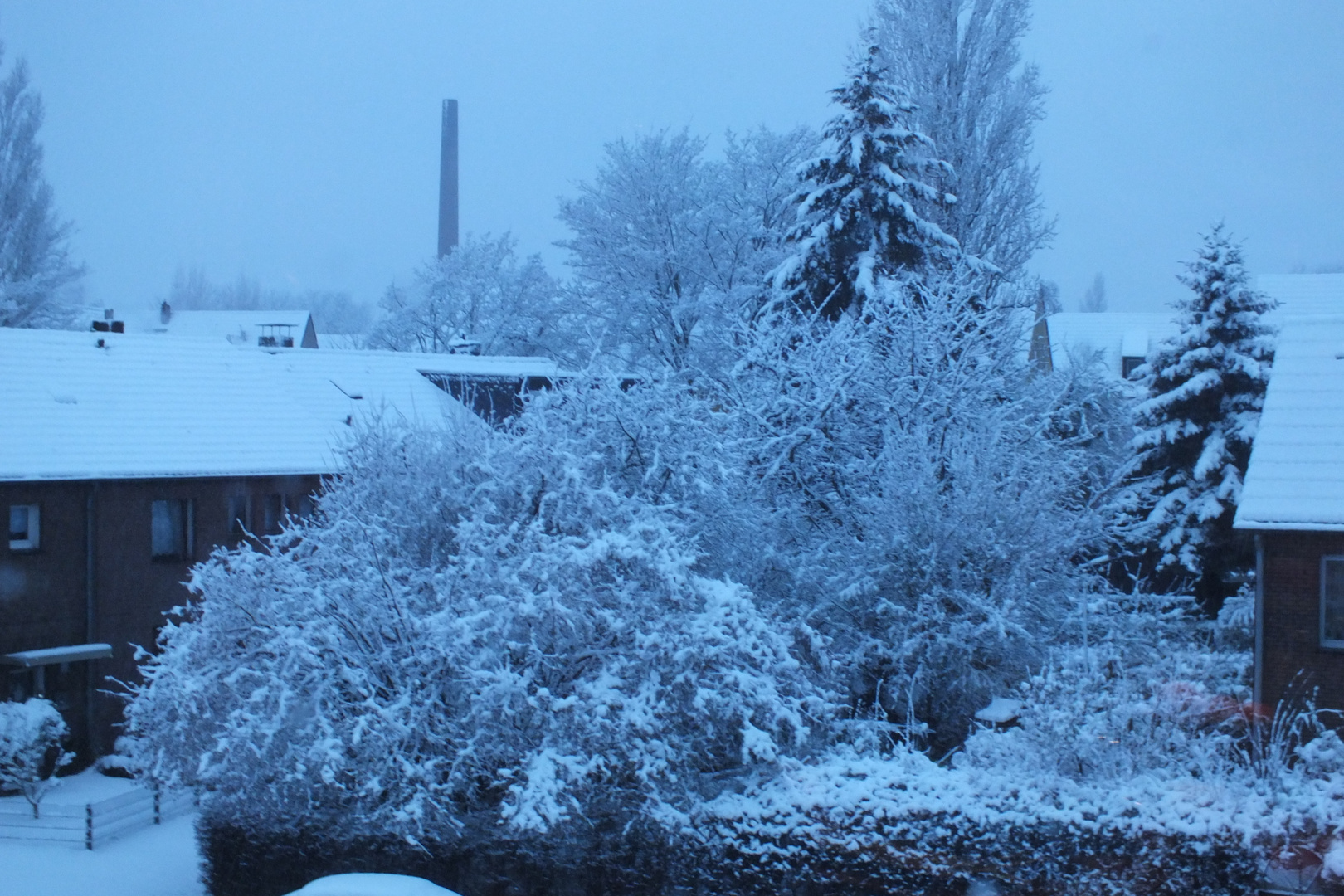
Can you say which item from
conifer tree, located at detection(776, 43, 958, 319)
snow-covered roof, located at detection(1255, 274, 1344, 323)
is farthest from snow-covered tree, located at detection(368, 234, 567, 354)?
snow-covered roof, located at detection(1255, 274, 1344, 323)

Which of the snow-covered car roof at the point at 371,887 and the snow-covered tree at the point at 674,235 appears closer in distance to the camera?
the snow-covered car roof at the point at 371,887

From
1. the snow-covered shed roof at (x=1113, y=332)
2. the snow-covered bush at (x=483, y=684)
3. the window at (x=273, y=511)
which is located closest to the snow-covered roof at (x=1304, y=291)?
the snow-covered shed roof at (x=1113, y=332)

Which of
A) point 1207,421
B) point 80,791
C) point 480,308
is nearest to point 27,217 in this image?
point 480,308

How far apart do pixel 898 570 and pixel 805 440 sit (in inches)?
93.0

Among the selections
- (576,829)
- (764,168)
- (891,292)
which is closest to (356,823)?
(576,829)

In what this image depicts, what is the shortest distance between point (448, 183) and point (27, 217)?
22.2 m

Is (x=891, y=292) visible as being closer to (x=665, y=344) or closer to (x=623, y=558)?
(x=623, y=558)

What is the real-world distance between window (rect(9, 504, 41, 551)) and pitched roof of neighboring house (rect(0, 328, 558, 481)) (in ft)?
2.33

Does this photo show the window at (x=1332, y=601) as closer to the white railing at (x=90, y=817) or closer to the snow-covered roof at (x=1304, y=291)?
the white railing at (x=90, y=817)

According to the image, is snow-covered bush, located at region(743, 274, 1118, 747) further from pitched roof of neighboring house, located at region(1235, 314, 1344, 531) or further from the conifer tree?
the conifer tree

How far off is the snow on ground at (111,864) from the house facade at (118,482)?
2146 millimetres

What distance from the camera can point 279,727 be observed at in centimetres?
867

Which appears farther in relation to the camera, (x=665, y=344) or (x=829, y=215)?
(x=665, y=344)

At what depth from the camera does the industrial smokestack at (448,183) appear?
172 feet
